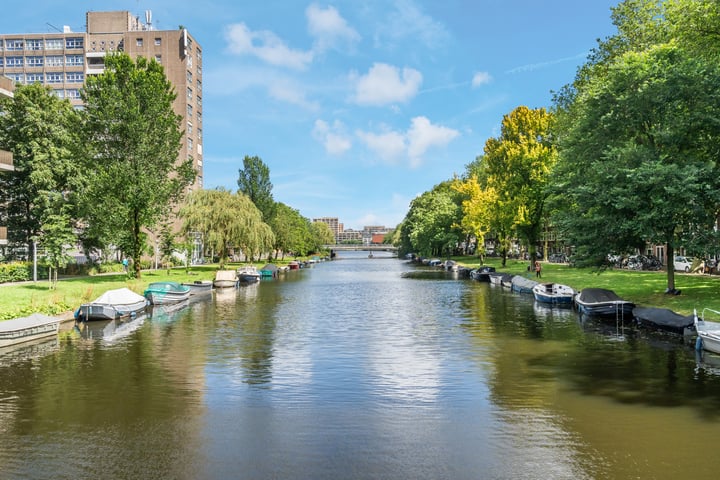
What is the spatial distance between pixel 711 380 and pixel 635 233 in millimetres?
15940

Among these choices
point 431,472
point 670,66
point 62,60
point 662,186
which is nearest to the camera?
point 431,472

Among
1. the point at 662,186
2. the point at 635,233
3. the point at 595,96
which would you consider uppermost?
the point at 595,96

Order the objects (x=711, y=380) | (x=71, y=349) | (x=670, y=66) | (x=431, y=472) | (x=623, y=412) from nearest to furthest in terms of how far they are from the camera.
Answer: (x=431, y=472) < (x=623, y=412) < (x=711, y=380) < (x=71, y=349) < (x=670, y=66)

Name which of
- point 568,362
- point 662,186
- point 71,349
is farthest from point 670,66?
point 71,349

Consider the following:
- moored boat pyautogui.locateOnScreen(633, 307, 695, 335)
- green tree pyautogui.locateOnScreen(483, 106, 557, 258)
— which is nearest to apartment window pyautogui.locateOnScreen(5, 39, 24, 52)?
green tree pyautogui.locateOnScreen(483, 106, 557, 258)

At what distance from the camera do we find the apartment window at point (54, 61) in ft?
376

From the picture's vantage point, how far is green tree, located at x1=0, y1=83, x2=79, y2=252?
191 ft

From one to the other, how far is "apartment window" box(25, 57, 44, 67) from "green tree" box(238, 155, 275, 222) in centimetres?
4945

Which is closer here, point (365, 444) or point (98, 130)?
point (365, 444)

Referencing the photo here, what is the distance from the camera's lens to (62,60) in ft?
377

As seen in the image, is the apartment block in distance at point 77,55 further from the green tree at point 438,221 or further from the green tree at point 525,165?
the green tree at point 525,165

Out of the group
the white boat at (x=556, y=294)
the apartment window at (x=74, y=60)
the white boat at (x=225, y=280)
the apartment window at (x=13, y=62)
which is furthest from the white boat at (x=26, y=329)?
the apartment window at (x=13, y=62)

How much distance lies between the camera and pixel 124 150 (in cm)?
5491

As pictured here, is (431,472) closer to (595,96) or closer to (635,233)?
(635,233)
